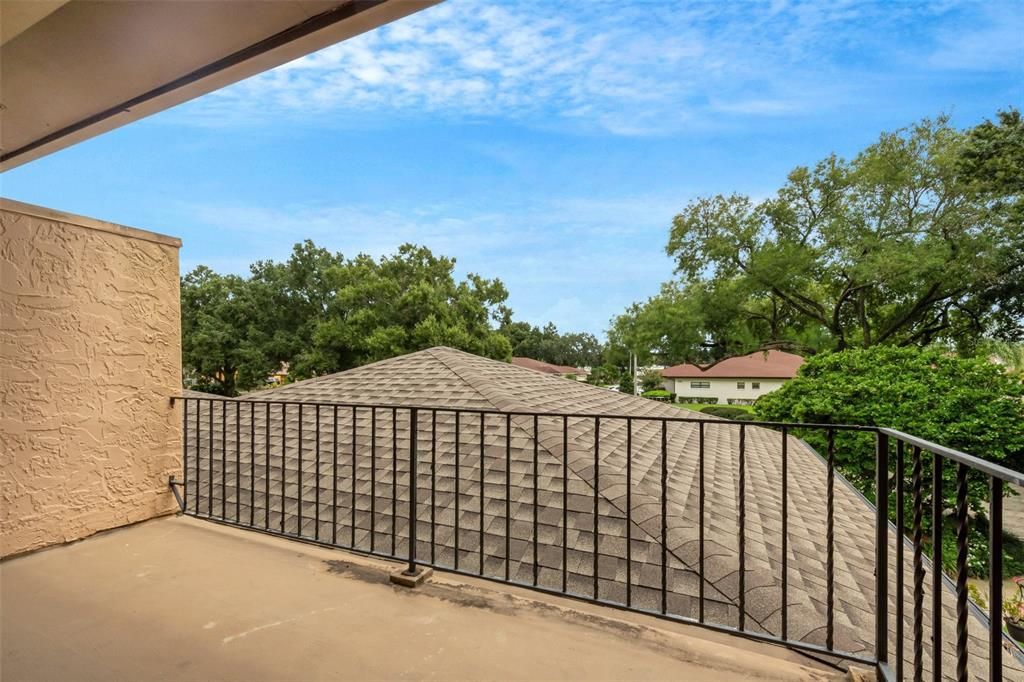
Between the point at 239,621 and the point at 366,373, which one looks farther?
the point at 366,373

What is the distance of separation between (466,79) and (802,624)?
12.0 m

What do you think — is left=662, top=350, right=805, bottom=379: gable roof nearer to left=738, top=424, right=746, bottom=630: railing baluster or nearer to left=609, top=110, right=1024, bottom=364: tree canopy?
left=609, top=110, right=1024, bottom=364: tree canopy

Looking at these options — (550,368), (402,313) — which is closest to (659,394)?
(550,368)

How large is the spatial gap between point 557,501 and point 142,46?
3.36 metres

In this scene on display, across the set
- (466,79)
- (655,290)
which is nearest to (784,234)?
(655,290)

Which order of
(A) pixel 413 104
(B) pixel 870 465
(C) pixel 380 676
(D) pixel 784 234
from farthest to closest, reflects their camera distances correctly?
(D) pixel 784 234 → (A) pixel 413 104 → (B) pixel 870 465 → (C) pixel 380 676

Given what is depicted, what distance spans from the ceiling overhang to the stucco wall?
1303 inches

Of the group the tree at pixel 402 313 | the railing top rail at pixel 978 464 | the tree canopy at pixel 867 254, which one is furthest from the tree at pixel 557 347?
the railing top rail at pixel 978 464

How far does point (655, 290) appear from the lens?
22.8m

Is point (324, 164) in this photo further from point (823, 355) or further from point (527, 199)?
point (823, 355)

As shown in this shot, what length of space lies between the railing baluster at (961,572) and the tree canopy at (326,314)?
742 inches

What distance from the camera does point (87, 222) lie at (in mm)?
2428

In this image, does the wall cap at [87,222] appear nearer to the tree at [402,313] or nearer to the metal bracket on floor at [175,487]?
the metal bracket on floor at [175,487]

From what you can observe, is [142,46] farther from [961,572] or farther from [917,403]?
[917,403]
